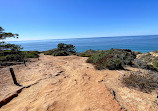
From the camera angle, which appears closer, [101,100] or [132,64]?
[101,100]

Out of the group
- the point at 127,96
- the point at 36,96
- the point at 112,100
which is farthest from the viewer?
the point at 36,96

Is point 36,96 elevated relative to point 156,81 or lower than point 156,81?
lower

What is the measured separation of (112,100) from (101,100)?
44cm

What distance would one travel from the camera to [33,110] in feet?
9.30

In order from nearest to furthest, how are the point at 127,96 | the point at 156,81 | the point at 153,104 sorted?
the point at 153,104 < the point at 127,96 < the point at 156,81

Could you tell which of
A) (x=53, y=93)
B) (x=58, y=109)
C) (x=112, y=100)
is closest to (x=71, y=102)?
(x=58, y=109)

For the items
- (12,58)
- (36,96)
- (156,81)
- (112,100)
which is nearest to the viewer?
(112,100)

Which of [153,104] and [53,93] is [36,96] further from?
[153,104]

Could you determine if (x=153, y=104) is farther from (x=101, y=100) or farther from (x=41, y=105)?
(x=41, y=105)

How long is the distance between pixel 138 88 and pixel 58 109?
157 inches

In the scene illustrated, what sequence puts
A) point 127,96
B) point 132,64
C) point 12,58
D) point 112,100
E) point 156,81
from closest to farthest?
point 112,100 → point 127,96 → point 156,81 → point 132,64 → point 12,58

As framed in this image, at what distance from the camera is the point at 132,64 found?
834 cm

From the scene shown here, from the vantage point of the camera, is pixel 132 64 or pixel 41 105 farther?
pixel 132 64

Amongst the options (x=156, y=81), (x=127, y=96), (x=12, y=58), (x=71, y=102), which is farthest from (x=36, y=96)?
(x=12, y=58)
